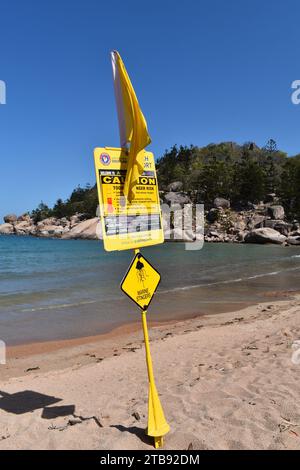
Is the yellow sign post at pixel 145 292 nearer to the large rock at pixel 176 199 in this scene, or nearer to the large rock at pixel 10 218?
the large rock at pixel 176 199

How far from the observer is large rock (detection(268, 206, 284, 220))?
9050 cm

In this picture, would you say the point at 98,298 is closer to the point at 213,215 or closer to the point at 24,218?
the point at 213,215

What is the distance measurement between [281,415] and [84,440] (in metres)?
2.39

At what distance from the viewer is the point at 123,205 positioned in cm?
455

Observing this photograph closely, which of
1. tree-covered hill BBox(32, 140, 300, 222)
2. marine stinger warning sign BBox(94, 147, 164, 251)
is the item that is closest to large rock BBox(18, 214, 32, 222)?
tree-covered hill BBox(32, 140, 300, 222)

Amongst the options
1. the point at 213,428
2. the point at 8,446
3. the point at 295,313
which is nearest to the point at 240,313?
the point at 295,313

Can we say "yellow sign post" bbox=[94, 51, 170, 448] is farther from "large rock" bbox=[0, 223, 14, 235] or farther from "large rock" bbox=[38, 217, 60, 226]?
"large rock" bbox=[0, 223, 14, 235]

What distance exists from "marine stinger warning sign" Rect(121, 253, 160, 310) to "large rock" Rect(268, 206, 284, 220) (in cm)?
9063

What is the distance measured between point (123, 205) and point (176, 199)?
104665 millimetres

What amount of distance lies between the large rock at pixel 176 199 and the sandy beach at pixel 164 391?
9733 centimetres

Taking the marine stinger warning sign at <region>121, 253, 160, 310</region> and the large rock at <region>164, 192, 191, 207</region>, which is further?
the large rock at <region>164, 192, 191, 207</region>

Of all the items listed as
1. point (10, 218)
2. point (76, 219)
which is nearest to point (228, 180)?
point (76, 219)

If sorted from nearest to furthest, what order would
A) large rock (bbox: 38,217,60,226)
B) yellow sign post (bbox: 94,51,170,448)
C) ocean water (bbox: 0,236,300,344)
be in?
1. yellow sign post (bbox: 94,51,170,448)
2. ocean water (bbox: 0,236,300,344)
3. large rock (bbox: 38,217,60,226)
